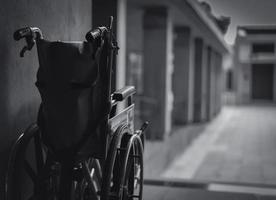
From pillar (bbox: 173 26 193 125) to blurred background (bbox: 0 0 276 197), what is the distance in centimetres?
3

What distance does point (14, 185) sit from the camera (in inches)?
86.8

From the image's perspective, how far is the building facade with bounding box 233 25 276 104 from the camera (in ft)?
78.5

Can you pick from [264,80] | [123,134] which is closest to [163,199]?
[123,134]

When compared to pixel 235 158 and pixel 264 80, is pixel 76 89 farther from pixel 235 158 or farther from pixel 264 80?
pixel 264 80

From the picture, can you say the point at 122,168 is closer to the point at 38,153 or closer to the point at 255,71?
the point at 38,153

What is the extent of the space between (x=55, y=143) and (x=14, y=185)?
327 millimetres

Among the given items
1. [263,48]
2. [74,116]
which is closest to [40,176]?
[74,116]

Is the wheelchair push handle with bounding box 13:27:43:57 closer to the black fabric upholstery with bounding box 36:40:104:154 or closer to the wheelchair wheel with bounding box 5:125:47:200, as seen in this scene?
the black fabric upholstery with bounding box 36:40:104:154

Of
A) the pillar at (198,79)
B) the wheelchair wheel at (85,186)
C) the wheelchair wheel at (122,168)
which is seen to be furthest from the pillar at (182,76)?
the wheelchair wheel at (85,186)

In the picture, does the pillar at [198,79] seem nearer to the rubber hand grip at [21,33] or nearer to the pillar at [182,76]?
the pillar at [182,76]

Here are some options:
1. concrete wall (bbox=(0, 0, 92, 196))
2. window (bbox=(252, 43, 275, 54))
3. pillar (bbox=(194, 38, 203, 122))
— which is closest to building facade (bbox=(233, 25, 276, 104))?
window (bbox=(252, 43, 275, 54))

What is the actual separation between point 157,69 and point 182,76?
142 inches

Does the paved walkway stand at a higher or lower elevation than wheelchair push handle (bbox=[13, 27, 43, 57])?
lower

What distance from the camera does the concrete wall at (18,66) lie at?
225 cm
